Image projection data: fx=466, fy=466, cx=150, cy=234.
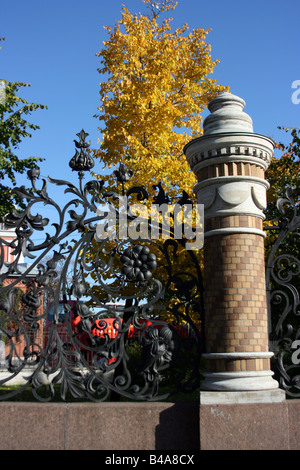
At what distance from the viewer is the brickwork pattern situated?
14.9 ft

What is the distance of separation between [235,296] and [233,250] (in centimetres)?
47

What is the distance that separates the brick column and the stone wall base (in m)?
0.30

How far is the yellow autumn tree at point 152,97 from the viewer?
990 cm

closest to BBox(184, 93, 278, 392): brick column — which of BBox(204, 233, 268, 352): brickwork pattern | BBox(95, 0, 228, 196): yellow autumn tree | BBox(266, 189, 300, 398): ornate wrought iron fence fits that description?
BBox(204, 233, 268, 352): brickwork pattern

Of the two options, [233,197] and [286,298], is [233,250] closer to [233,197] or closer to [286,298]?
[233,197]

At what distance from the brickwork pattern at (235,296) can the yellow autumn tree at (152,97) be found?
494 cm

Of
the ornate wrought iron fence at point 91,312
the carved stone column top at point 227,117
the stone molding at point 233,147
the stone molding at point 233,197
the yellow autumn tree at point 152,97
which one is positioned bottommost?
the ornate wrought iron fence at point 91,312

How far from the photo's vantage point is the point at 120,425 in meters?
4.51

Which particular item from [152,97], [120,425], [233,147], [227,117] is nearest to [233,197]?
[233,147]

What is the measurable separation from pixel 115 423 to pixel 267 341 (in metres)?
1.70

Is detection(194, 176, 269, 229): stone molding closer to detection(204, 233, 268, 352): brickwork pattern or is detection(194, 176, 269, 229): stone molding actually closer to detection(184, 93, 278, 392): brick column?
detection(184, 93, 278, 392): brick column

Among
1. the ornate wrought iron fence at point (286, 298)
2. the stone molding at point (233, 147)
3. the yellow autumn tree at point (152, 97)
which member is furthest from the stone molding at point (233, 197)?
the yellow autumn tree at point (152, 97)

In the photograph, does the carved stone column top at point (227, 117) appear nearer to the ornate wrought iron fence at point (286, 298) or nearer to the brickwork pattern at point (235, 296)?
the ornate wrought iron fence at point (286, 298)
